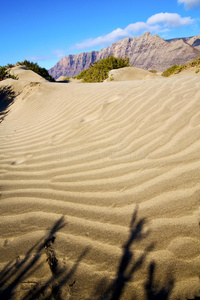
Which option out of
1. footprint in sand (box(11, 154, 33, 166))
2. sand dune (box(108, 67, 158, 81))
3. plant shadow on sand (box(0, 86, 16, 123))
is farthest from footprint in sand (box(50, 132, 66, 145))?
sand dune (box(108, 67, 158, 81))

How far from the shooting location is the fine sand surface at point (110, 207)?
0.94 m

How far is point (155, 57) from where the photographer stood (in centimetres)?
5922

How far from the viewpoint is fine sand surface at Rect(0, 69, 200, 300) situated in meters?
0.94

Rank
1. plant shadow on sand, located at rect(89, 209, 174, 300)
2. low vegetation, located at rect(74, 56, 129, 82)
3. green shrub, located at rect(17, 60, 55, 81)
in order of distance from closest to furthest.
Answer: plant shadow on sand, located at rect(89, 209, 174, 300), low vegetation, located at rect(74, 56, 129, 82), green shrub, located at rect(17, 60, 55, 81)

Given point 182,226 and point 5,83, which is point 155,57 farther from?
point 182,226

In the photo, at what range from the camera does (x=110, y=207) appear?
1.36 metres

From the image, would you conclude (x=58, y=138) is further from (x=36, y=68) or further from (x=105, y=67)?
(x=36, y=68)

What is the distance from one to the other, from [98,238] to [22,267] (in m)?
0.51

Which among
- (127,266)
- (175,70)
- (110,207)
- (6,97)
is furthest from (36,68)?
(127,266)

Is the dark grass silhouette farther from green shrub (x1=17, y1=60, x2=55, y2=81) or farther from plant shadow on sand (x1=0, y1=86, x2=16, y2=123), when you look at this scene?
green shrub (x1=17, y1=60, x2=55, y2=81)

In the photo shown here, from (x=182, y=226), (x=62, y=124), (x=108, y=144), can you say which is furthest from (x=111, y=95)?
(x=182, y=226)

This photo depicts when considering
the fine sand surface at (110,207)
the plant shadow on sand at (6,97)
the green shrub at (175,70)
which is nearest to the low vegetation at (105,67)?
the green shrub at (175,70)

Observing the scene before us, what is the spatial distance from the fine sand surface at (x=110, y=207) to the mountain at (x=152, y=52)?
5158cm

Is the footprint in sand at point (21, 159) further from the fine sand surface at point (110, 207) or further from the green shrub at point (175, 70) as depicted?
the green shrub at point (175, 70)
